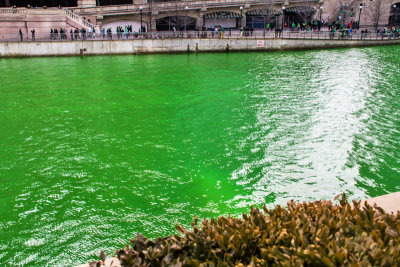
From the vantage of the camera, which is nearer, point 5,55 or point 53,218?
point 53,218

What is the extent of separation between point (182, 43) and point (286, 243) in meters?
43.7

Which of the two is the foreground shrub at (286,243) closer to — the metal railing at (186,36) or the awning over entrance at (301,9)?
the metal railing at (186,36)

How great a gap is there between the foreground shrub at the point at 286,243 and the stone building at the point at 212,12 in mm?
51060

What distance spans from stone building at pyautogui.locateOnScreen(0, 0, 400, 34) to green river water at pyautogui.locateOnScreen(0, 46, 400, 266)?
35.7 metres

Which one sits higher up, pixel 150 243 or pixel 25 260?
pixel 150 243

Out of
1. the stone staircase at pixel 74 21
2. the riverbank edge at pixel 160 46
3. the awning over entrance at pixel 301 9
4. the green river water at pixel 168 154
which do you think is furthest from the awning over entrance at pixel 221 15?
the green river water at pixel 168 154

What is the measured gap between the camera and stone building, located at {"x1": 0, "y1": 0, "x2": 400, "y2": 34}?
55469 mm

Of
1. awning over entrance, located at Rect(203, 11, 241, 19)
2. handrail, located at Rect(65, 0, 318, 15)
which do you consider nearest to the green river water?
handrail, located at Rect(65, 0, 318, 15)

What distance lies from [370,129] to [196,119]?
726 centimetres

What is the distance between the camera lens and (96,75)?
2839 cm

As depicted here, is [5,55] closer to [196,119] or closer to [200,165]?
[196,119]

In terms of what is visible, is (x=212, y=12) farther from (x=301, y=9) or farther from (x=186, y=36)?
(x=186, y=36)

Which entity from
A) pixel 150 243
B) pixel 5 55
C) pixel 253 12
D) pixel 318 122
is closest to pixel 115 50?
pixel 5 55

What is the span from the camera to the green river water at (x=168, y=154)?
8.00 m
